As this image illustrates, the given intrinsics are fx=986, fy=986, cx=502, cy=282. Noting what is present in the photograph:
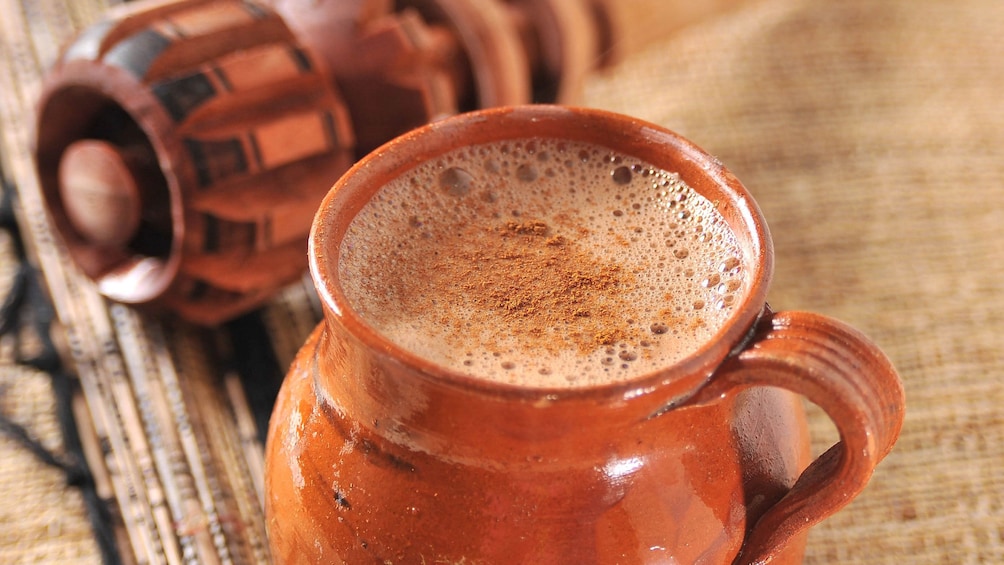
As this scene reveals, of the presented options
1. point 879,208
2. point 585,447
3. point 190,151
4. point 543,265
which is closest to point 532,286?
point 543,265

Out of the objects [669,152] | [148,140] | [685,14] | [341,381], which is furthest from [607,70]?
[341,381]

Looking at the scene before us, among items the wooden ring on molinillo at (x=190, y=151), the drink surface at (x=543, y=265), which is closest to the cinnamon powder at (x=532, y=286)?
the drink surface at (x=543, y=265)

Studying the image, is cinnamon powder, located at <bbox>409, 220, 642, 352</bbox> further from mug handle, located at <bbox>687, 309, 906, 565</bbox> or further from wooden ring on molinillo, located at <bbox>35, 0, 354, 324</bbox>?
wooden ring on molinillo, located at <bbox>35, 0, 354, 324</bbox>

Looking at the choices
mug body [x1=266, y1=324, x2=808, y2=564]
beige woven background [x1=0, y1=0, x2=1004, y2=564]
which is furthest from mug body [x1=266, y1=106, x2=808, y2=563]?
beige woven background [x1=0, y1=0, x2=1004, y2=564]

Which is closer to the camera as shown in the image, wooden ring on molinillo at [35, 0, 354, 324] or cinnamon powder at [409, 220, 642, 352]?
cinnamon powder at [409, 220, 642, 352]

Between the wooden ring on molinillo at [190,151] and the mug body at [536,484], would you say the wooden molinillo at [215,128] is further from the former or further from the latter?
the mug body at [536,484]
